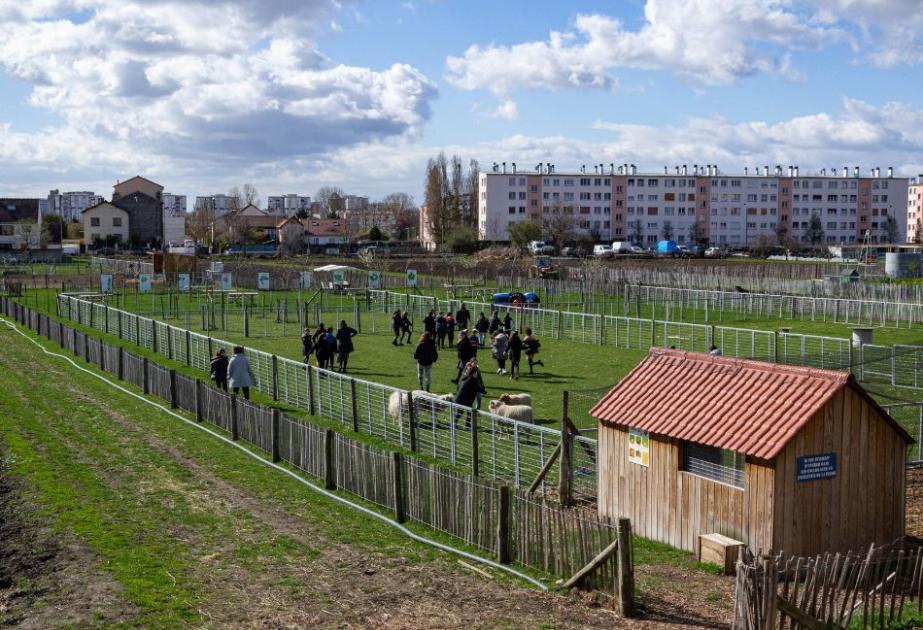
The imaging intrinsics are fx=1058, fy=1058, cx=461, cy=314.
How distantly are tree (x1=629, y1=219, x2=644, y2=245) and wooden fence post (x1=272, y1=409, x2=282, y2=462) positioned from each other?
106 meters

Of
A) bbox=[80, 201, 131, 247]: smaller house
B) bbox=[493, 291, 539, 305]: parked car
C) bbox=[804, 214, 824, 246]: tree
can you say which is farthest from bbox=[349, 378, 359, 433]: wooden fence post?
bbox=[804, 214, 824, 246]: tree

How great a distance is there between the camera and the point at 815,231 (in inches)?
4779

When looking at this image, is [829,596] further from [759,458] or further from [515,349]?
[515,349]

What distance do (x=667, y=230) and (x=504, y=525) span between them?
11141 cm

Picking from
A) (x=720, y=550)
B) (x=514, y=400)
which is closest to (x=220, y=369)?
(x=514, y=400)

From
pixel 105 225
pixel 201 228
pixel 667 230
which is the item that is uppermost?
pixel 105 225

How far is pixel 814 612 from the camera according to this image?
370 inches

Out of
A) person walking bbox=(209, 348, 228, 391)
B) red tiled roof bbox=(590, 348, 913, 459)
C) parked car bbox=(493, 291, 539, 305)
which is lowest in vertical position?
parked car bbox=(493, 291, 539, 305)

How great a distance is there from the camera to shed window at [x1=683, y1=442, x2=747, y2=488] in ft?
40.2

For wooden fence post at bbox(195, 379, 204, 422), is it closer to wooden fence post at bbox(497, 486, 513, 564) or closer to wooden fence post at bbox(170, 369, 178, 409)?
wooden fence post at bbox(170, 369, 178, 409)

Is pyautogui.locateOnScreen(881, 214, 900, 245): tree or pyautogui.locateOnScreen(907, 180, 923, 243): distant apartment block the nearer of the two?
pyautogui.locateOnScreen(881, 214, 900, 245): tree

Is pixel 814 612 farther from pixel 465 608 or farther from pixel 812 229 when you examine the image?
pixel 812 229

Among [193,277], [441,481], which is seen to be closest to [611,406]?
[441,481]

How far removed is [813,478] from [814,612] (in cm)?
271
